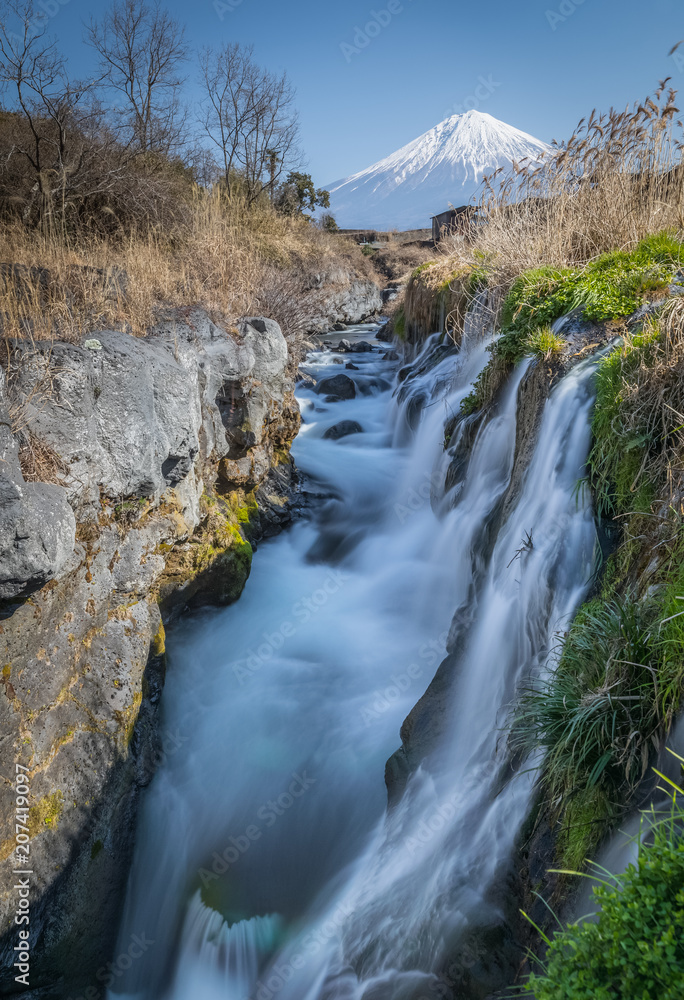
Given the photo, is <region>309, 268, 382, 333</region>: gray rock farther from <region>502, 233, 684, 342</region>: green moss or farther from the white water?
the white water

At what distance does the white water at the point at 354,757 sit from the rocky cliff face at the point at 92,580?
0.42 metres

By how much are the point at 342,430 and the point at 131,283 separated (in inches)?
205

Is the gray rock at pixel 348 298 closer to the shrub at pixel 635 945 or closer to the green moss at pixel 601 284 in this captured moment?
the green moss at pixel 601 284

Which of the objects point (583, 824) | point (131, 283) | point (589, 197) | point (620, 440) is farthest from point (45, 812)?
point (589, 197)

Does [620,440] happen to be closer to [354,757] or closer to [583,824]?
[583,824]

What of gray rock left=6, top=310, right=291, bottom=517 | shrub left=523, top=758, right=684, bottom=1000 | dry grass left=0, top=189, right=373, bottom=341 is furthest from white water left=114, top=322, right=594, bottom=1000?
dry grass left=0, top=189, right=373, bottom=341

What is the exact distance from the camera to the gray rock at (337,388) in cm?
1236

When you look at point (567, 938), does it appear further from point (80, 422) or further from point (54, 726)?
point (80, 422)

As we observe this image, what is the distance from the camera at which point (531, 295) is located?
18.3 feet

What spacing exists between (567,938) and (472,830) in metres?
1.69

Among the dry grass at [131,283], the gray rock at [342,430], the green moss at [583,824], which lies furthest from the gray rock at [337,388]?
Result: the green moss at [583,824]

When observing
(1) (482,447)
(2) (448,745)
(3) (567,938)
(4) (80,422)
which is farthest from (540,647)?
(4) (80,422)

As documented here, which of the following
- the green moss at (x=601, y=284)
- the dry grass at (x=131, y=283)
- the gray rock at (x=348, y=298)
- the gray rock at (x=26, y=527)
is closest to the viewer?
the gray rock at (x=26, y=527)

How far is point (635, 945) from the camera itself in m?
1.41
